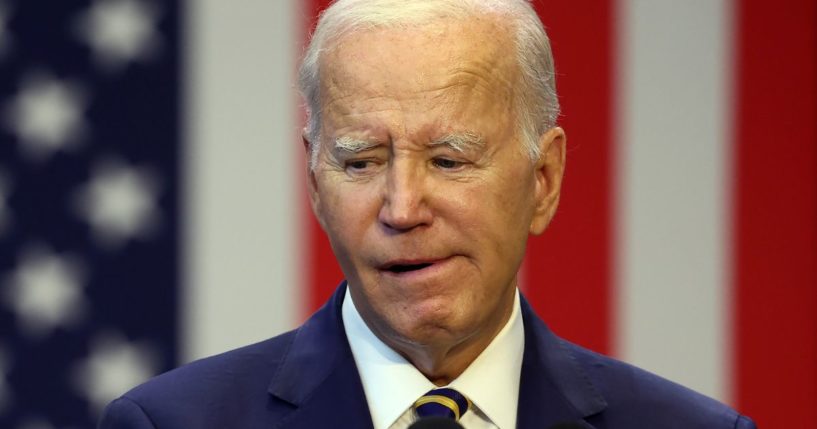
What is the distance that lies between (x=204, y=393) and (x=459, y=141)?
44 centimetres

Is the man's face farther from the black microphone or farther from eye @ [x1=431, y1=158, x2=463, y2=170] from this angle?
the black microphone


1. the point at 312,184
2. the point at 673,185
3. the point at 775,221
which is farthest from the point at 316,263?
the point at 312,184

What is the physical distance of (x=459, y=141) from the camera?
5.07 feet

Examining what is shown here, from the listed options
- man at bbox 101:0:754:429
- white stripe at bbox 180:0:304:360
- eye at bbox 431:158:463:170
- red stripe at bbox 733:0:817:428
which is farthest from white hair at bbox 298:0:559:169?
red stripe at bbox 733:0:817:428

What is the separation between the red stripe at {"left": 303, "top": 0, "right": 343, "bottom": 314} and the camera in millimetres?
3033

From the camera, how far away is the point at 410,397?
1634 mm

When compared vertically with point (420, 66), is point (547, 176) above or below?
below

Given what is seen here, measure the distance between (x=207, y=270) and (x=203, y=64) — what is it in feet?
1.50

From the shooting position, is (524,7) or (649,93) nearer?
(524,7)

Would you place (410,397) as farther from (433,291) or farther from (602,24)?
(602,24)

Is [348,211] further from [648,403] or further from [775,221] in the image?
[775,221]

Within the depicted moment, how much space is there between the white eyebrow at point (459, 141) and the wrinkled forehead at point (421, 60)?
0.19 feet

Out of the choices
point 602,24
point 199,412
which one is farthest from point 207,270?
point 199,412

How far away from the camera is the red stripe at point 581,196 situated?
3.05 m
